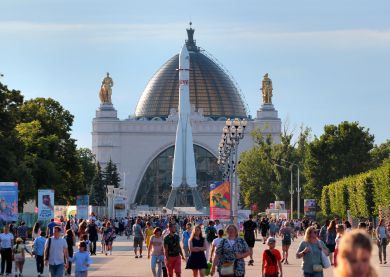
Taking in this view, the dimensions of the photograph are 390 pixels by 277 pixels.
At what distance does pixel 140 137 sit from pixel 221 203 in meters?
140

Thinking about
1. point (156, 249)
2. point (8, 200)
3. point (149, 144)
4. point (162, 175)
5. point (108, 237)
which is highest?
point (149, 144)

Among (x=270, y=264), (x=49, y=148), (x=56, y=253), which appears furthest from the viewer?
(x=49, y=148)

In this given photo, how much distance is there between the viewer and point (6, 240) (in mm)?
28922

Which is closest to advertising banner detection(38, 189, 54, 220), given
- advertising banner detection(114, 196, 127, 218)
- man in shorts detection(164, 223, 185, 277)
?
man in shorts detection(164, 223, 185, 277)

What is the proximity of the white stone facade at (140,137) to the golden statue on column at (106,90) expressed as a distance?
1.67m

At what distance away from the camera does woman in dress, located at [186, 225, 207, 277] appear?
69.5 ft

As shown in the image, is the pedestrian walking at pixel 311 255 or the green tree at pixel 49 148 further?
the green tree at pixel 49 148

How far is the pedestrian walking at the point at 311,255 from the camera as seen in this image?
56.3 ft

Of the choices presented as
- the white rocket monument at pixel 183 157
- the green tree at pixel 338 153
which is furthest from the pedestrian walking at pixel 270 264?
the white rocket monument at pixel 183 157

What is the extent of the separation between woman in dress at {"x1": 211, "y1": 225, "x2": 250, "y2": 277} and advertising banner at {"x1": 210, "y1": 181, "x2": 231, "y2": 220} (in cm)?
2841

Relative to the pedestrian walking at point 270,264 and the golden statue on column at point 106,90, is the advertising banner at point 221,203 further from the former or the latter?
the golden statue on column at point 106,90

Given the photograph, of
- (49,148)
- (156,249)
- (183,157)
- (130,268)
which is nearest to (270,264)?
(156,249)

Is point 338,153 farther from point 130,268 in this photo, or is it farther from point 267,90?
point 267,90

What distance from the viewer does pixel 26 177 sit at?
214 feet
